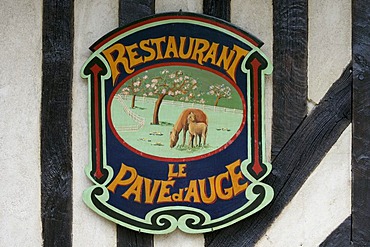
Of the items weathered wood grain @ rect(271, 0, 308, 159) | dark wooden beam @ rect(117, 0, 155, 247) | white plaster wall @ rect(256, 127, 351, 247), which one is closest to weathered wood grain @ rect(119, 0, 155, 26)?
dark wooden beam @ rect(117, 0, 155, 247)

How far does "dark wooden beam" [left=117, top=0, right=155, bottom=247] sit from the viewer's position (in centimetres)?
326

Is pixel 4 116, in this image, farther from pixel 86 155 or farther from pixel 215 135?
pixel 215 135

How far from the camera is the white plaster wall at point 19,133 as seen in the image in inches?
128

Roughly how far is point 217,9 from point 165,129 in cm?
58

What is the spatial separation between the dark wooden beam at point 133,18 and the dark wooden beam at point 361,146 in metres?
0.92

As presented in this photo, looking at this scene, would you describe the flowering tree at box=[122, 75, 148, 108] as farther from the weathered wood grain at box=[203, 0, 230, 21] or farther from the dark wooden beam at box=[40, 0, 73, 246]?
the weathered wood grain at box=[203, 0, 230, 21]

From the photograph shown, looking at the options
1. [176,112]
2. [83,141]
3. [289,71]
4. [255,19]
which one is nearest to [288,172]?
[289,71]

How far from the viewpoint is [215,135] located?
325cm

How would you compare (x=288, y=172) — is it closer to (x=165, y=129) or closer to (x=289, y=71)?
(x=289, y=71)

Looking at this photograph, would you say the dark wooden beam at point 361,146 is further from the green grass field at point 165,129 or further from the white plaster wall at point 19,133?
the white plaster wall at point 19,133

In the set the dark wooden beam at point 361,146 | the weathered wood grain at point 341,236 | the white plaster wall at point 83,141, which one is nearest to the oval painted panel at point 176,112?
the white plaster wall at point 83,141

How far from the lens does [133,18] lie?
3.28m

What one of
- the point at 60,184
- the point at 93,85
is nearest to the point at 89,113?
the point at 93,85

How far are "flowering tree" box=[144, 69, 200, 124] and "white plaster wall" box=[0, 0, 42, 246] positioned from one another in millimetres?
528
